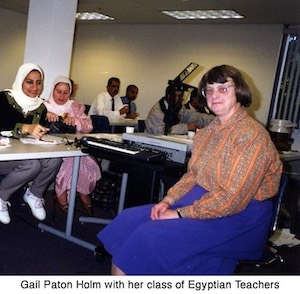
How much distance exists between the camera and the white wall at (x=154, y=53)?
573cm

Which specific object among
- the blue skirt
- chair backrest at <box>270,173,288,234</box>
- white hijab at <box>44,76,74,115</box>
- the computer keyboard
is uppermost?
white hijab at <box>44,76,74,115</box>

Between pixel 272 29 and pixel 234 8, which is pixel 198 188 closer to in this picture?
pixel 234 8

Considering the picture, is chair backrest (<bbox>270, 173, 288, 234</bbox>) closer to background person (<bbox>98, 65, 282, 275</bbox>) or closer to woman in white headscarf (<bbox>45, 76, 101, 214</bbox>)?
background person (<bbox>98, 65, 282, 275</bbox>)

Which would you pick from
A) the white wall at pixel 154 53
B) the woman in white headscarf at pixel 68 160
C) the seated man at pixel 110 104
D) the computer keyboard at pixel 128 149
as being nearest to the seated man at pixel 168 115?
the computer keyboard at pixel 128 149

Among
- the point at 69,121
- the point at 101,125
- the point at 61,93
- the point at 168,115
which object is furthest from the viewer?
the point at 101,125

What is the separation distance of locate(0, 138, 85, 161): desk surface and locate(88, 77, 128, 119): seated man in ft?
9.35

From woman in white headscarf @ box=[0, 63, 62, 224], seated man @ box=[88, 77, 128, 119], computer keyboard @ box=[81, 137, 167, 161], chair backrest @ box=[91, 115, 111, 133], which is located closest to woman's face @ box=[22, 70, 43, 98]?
woman in white headscarf @ box=[0, 63, 62, 224]

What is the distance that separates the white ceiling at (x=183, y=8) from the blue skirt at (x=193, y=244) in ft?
12.2

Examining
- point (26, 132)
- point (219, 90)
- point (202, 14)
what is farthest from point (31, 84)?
point (202, 14)

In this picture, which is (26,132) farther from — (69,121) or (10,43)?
(10,43)

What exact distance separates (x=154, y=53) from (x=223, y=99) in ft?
18.1

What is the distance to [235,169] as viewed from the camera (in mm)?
1352

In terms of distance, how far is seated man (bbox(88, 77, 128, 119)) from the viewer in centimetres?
503
